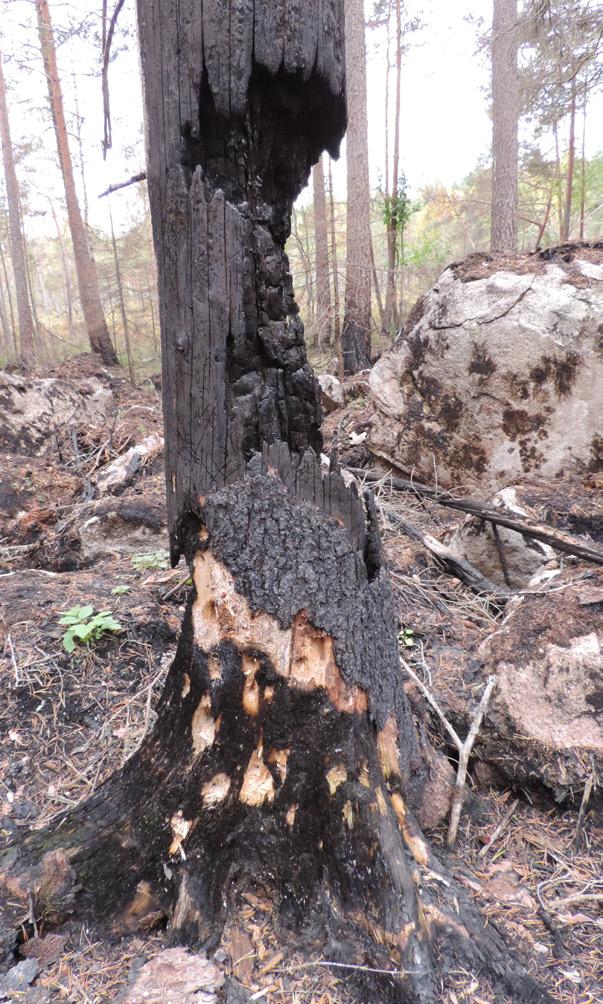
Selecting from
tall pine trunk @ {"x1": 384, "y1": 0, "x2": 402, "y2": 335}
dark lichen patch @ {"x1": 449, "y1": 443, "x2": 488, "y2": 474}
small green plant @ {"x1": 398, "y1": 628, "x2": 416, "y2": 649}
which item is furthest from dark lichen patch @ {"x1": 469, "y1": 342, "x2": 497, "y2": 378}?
tall pine trunk @ {"x1": 384, "y1": 0, "x2": 402, "y2": 335}

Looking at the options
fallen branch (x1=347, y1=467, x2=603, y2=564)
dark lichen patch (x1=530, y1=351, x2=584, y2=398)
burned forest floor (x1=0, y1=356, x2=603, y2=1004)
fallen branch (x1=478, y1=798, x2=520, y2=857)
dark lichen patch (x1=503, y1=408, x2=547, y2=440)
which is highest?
dark lichen patch (x1=530, y1=351, x2=584, y2=398)

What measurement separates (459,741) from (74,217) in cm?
1309

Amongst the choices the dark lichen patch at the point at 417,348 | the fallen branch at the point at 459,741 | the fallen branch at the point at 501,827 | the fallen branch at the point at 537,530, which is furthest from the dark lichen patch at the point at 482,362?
the fallen branch at the point at 501,827

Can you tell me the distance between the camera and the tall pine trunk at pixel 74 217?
1129 cm

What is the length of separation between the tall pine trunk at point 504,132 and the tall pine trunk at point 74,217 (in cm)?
845

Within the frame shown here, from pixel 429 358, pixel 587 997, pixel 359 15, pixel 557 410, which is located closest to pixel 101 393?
pixel 429 358

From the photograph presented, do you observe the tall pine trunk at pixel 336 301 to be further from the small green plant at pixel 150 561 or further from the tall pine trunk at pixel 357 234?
the small green plant at pixel 150 561

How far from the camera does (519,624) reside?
252cm

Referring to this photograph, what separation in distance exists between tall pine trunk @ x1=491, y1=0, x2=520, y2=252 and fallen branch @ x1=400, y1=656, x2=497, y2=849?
898 cm

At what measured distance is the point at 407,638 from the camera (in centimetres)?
286

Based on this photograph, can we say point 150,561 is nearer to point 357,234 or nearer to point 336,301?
point 336,301

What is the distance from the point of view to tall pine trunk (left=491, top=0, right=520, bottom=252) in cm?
903

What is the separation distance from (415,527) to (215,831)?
10.3 ft

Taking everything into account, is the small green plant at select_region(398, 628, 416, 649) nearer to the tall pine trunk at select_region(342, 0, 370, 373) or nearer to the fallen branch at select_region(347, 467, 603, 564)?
the fallen branch at select_region(347, 467, 603, 564)
